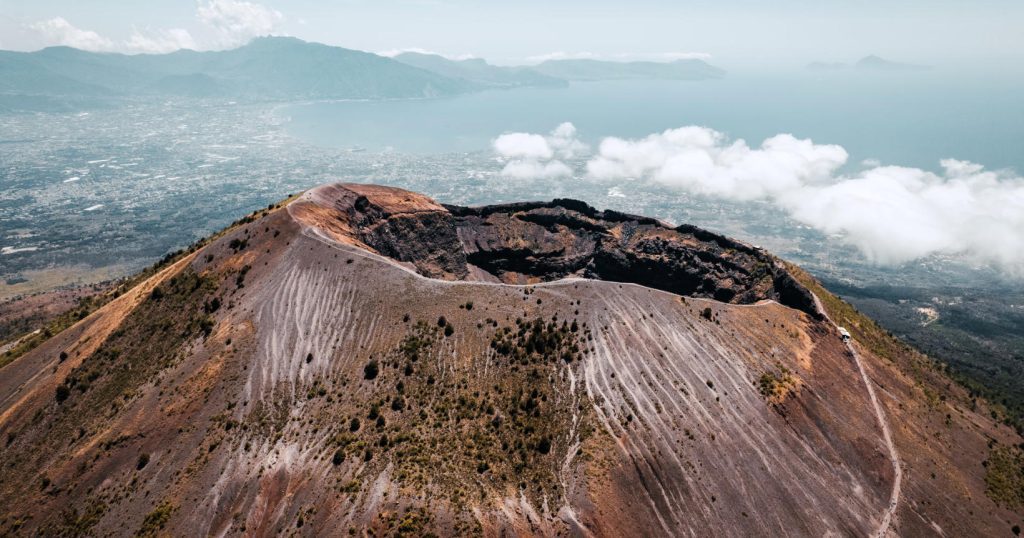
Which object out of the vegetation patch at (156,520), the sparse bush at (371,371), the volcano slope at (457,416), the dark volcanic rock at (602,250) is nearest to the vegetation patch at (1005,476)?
the volcano slope at (457,416)

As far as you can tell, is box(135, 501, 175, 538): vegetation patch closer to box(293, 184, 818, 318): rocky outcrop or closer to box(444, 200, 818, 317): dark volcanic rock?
box(293, 184, 818, 318): rocky outcrop

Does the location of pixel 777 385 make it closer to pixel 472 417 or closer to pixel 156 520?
pixel 472 417

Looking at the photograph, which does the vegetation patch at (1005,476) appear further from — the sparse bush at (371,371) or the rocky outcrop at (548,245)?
the sparse bush at (371,371)

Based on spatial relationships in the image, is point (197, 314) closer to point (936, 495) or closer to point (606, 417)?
point (606, 417)

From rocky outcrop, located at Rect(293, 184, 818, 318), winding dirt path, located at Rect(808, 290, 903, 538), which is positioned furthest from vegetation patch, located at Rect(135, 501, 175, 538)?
winding dirt path, located at Rect(808, 290, 903, 538)

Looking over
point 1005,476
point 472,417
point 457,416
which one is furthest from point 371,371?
point 1005,476
